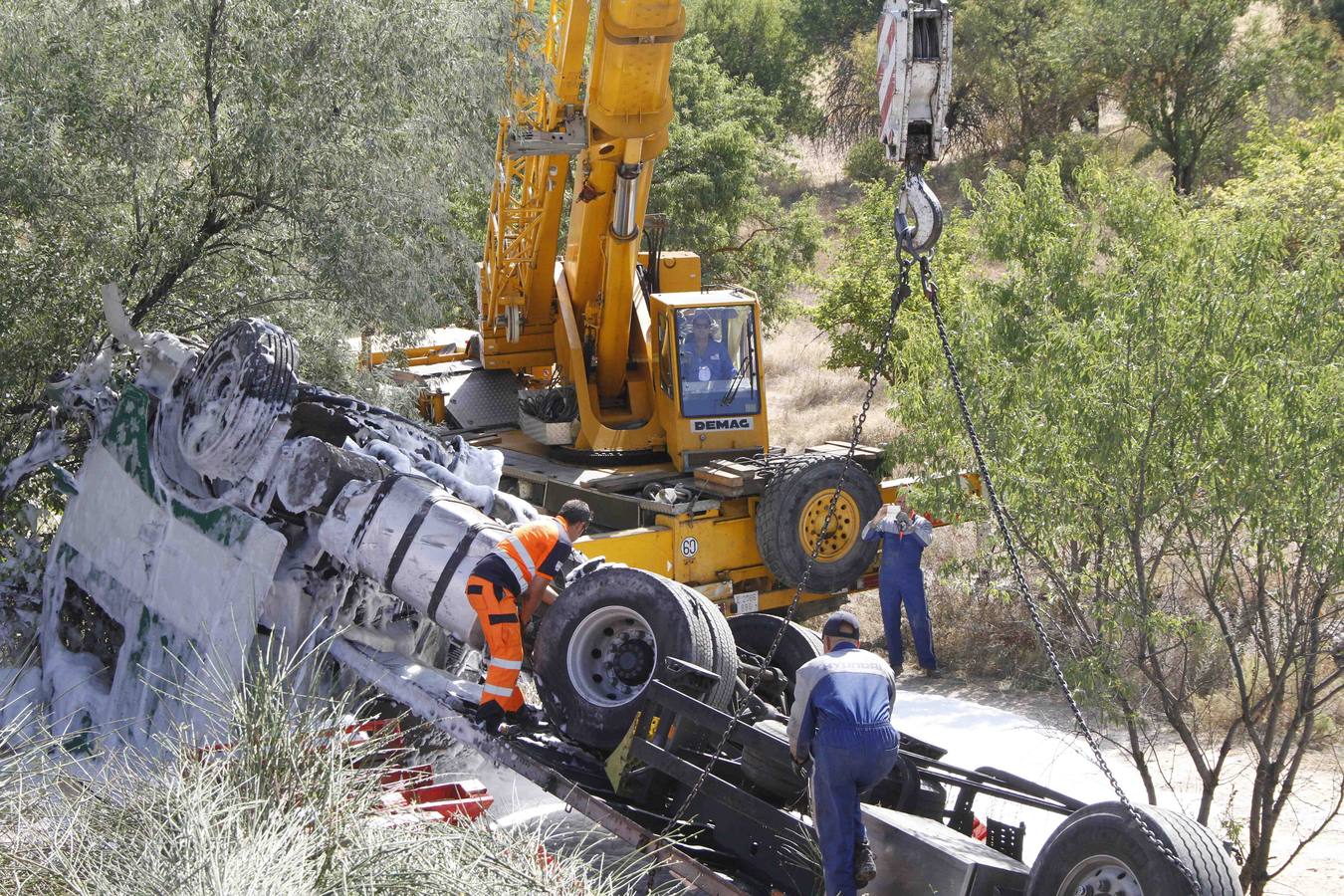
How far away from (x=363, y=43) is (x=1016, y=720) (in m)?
6.81

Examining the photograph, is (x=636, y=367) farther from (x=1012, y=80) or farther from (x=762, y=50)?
(x=762, y=50)

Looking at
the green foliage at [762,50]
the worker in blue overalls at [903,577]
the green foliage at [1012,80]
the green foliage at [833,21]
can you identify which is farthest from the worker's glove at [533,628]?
the green foliage at [833,21]

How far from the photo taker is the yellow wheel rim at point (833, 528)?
35.9 feet

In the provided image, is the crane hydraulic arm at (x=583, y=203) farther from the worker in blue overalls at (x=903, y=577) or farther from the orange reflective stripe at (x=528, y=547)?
the orange reflective stripe at (x=528, y=547)

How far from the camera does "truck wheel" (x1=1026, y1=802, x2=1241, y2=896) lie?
15.5 ft

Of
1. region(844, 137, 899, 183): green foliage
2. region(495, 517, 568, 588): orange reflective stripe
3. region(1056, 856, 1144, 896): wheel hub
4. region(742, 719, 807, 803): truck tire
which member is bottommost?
region(1056, 856, 1144, 896): wheel hub

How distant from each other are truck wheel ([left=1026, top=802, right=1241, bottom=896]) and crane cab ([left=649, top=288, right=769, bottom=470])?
265 inches

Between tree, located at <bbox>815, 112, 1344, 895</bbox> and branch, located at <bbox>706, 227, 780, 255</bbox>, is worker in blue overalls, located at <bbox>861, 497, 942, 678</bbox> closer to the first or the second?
tree, located at <bbox>815, 112, 1344, 895</bbox>

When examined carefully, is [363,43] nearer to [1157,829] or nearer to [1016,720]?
[1016,720]

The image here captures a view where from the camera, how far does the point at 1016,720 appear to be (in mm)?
9719

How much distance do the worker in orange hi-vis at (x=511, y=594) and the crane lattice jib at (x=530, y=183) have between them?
552cm

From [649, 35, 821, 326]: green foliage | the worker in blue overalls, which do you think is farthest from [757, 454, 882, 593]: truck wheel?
[649, 35, 821, 326]: green foliage

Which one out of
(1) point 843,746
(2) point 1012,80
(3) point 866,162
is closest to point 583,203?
(1) point 843,746

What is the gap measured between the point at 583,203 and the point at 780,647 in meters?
5.56
